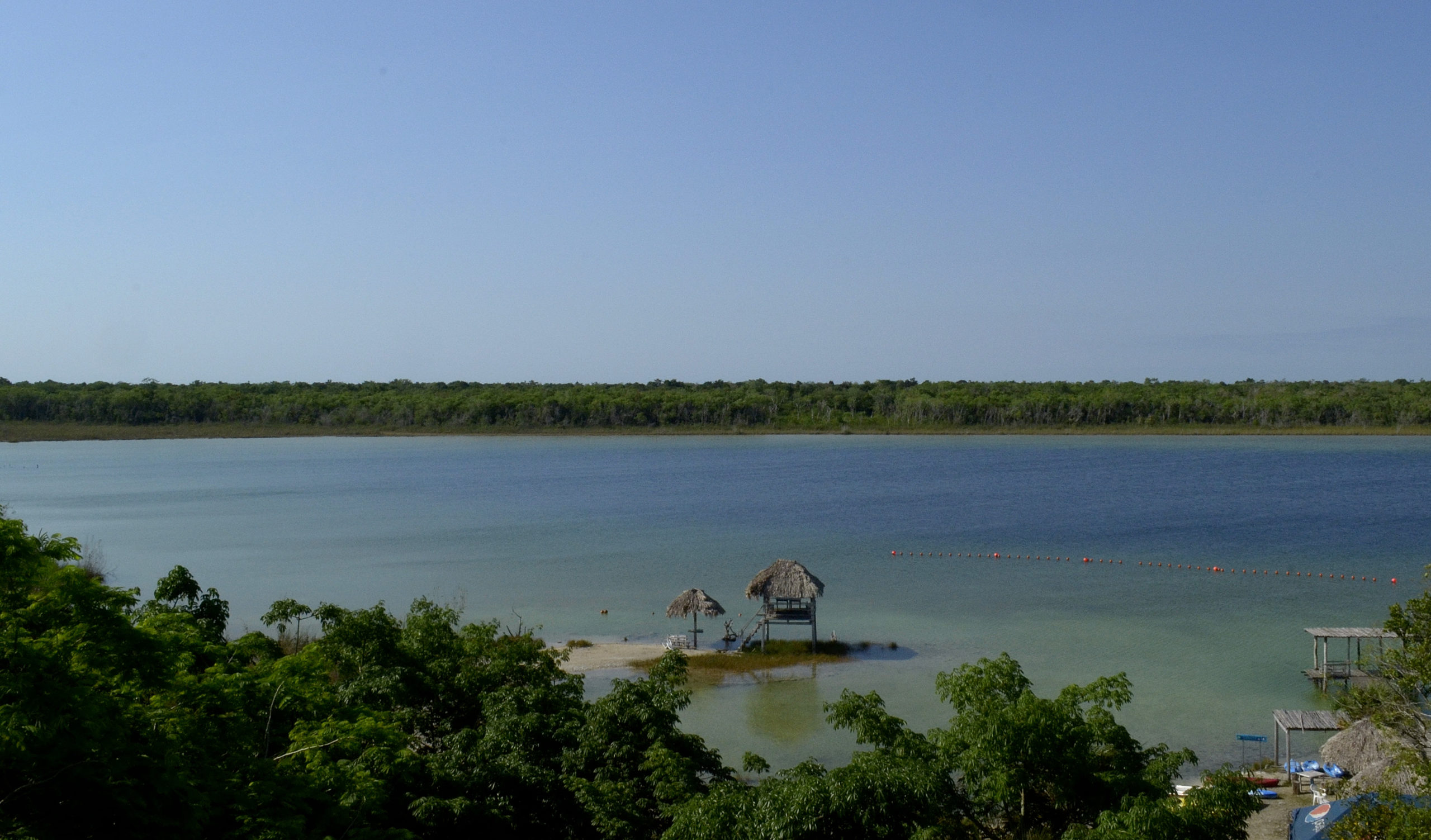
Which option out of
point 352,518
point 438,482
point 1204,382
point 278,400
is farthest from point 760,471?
point 1204,382

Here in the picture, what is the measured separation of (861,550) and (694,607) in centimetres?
1591

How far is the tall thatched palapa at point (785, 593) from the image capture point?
25344mm

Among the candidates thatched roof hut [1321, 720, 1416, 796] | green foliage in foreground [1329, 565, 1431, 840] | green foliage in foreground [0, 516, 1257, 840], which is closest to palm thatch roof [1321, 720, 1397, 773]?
thatched roof hut [1321, 720, 1416, 796]

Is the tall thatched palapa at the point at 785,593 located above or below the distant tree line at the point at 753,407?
below

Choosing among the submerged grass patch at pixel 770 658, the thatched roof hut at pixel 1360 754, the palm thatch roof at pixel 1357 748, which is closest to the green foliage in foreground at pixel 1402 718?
the thatched roof hut at pixel 1360 754

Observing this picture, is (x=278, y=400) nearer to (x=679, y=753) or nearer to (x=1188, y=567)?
(x=1188, y=567)

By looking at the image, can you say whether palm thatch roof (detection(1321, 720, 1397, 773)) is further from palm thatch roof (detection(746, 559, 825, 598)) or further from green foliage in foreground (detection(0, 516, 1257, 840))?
palm thatch roof (detection(746, 559, 825, 598))

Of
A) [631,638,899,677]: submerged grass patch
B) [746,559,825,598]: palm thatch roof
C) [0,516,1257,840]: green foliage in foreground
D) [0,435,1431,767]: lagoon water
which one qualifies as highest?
[0,516,1257,840]: green foliage in foreground

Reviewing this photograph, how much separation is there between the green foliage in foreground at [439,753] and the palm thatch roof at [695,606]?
10.7 meters

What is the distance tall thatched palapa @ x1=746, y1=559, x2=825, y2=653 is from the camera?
25.3 meters

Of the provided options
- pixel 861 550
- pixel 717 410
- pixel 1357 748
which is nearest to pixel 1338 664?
pixel 1357 748

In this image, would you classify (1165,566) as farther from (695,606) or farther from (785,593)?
(695,606)

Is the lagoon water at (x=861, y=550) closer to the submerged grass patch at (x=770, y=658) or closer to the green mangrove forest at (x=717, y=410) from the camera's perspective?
the submerged grass patch at (x=770, y=658)

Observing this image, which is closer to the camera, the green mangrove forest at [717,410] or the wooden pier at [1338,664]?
the wooden pier at [1338,664]
